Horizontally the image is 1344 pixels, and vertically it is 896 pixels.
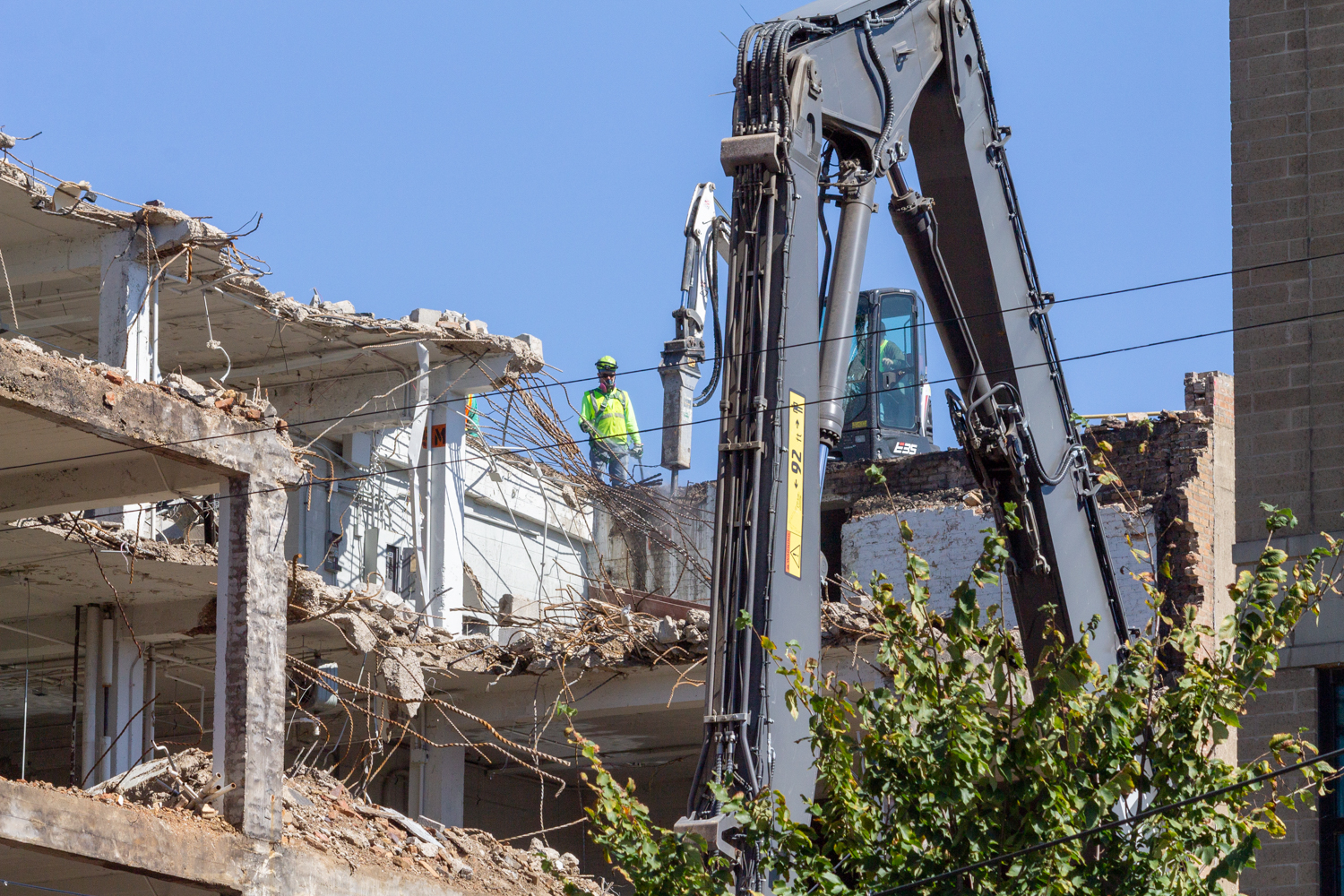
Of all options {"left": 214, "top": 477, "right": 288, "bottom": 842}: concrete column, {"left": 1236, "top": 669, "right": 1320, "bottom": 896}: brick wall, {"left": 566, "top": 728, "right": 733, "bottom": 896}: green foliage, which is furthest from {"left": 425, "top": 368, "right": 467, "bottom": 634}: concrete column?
{"left": 566, "top": 728, "right": 733, "bottom": 896}: green foliage

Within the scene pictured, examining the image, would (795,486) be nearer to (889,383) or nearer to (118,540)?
(118,540)

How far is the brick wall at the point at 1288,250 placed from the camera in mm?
11273

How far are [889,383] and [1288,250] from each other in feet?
49.0

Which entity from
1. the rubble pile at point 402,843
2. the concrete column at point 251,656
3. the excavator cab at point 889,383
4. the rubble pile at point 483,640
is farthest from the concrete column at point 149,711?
the excavator cab at point 889,383

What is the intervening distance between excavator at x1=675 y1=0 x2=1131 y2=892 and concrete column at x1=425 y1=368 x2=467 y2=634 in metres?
6.86

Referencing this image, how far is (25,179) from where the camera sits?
13.9 metres

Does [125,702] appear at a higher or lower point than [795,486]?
lower

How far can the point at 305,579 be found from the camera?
46.3 feet

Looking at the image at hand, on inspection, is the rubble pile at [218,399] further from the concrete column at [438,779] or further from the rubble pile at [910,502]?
the rubble pile at [910,502]

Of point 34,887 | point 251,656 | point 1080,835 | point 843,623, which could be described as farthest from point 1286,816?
point 34,887

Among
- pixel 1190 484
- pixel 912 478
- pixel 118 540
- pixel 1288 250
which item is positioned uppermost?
pixel 1288 250

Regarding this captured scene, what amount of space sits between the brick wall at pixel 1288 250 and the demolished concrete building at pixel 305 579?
3.26 ft

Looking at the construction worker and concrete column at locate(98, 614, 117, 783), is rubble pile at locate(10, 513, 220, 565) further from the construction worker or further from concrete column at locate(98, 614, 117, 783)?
the construction worker

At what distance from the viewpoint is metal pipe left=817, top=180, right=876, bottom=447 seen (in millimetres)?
8227
